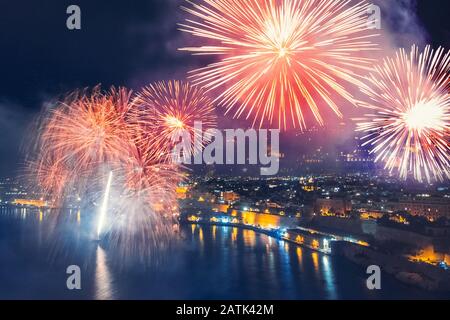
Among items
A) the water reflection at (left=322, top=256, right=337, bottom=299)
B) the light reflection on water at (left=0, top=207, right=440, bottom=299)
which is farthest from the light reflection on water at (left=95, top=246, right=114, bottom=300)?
the water reflection at (left=322, top=256, right=337, bottom=299)

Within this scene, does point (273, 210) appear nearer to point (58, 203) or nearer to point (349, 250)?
→ point (349, 250)

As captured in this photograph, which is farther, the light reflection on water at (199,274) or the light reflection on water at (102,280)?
the light reflection on water at (199,274)

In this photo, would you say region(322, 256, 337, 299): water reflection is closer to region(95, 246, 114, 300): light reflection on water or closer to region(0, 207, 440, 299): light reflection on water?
region(0, 207, 440, 299): light reflection on water

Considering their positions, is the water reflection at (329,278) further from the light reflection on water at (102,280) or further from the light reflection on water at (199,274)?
the light reflection on water at (102,280)

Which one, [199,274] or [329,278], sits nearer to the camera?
[329,278]

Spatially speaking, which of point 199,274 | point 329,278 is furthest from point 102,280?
point 329,278

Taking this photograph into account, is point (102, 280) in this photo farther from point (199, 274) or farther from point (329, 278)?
point (329, 278)

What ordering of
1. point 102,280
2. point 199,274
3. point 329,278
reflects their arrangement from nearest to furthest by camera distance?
point 102,280 → point 329,278 → point 199,274

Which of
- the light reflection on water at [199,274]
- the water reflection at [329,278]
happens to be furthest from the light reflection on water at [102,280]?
the water reflection at [329,278]
